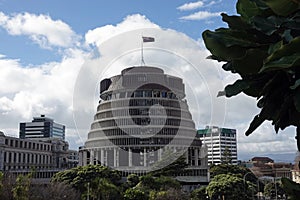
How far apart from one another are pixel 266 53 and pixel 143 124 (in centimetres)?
9228

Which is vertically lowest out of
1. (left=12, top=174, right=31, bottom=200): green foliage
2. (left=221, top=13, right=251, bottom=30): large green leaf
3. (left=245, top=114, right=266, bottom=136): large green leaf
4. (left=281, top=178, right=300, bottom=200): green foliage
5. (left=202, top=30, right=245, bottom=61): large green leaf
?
(left=12, top=174, right=31, bottom=200): green foliage

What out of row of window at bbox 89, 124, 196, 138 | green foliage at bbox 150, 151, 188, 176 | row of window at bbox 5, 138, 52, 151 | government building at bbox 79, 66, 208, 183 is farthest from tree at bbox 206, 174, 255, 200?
row of window at bbox 5, 138, 52, 151

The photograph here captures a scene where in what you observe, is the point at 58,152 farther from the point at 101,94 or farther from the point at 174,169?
the point at 174,169

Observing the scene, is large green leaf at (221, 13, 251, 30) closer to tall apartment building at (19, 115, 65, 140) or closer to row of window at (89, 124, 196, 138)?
row of window at (89, 124, 196, 138)

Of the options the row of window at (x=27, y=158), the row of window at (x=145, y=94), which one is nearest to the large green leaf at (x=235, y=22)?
the row of window at (x=145, y=94)

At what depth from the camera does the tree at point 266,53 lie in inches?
80.4

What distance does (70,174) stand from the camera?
68312 mm

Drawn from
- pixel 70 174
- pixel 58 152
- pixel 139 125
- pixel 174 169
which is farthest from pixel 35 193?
pixel 58 152

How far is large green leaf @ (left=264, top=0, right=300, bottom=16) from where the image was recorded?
2.04 m

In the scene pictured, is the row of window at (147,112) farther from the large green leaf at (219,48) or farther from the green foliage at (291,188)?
the large green leaf at (219,48)

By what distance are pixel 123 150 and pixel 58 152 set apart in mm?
40785

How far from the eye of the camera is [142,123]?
93938 mm

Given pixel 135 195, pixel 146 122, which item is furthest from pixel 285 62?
pixel 146 122

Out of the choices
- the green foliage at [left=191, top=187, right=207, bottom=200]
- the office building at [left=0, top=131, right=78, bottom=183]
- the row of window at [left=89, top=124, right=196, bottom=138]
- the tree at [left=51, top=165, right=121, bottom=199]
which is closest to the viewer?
the green foliage at [left=191, top=187, right=207, bottom=200]
